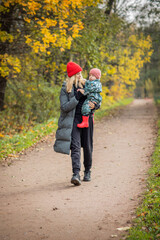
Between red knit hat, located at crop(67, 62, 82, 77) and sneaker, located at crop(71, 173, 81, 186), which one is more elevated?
red knit hat, located at crop(67, 62, 82, 77)

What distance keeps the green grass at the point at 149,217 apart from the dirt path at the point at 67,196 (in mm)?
155

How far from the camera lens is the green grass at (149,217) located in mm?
3387

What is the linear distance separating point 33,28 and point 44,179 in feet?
21.3

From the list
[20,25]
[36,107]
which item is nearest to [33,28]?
[20,25]

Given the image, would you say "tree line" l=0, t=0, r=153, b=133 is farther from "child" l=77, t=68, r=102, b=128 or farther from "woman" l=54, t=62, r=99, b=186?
"child" l=77, t=68, r=102, b=128

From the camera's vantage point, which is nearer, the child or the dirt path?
the dirt path

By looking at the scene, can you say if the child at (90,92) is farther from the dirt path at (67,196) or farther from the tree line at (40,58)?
the tree line at (40,58)

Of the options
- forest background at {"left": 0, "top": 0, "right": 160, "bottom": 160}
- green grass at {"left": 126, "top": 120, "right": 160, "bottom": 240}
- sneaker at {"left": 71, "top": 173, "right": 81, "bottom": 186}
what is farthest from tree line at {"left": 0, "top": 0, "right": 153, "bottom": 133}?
green grass at {"left": 126, "top": 120, "right": 160, "bottom": 240}

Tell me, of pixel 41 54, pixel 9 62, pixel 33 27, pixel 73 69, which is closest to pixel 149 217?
pixel 73 69

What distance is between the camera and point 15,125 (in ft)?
42.7

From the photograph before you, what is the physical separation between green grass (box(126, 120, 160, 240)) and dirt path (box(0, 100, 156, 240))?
0.15 meters

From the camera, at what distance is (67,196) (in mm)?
4906

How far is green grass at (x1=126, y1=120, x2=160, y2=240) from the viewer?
3.39 meters

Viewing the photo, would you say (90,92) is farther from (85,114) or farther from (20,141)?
(20,141)
